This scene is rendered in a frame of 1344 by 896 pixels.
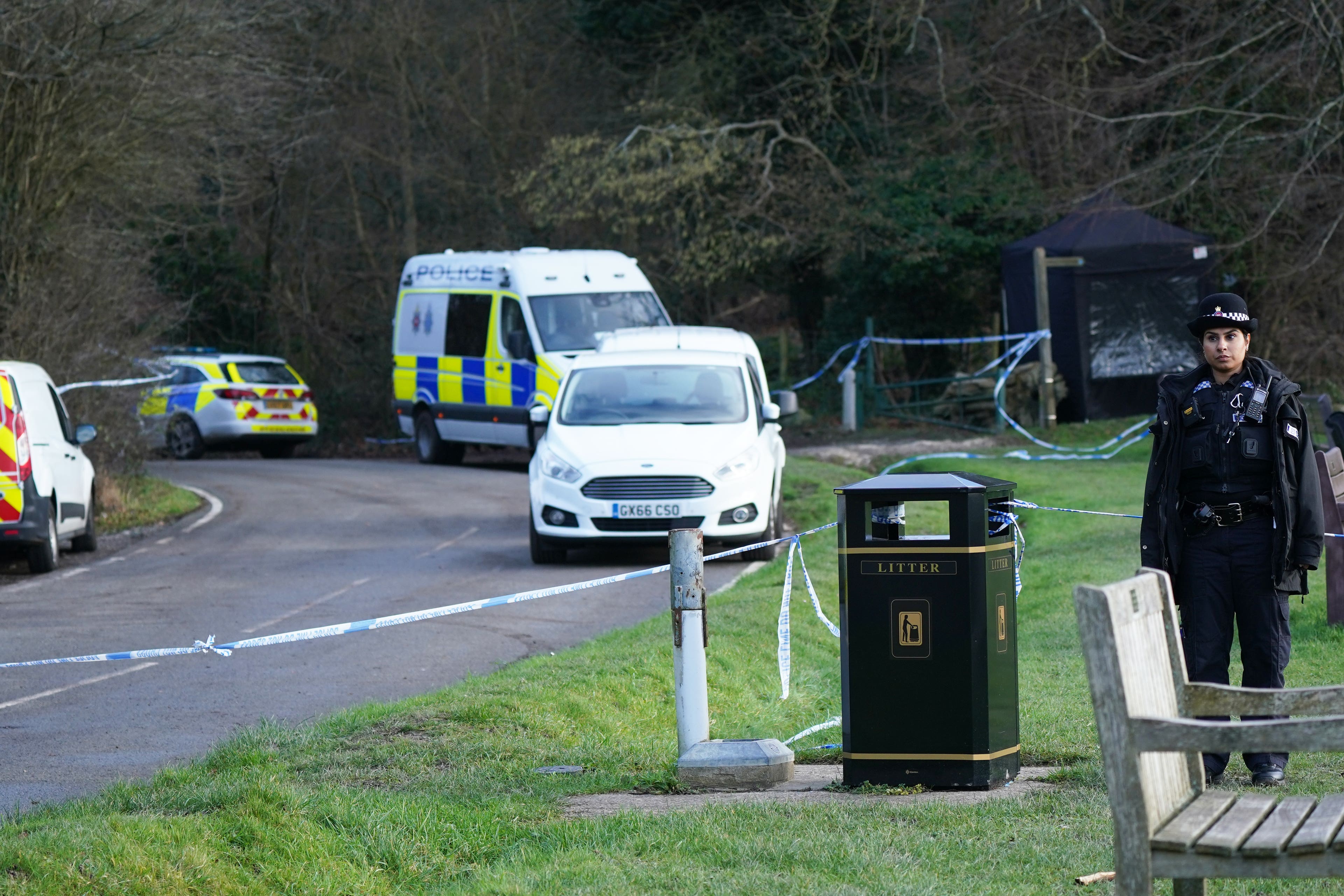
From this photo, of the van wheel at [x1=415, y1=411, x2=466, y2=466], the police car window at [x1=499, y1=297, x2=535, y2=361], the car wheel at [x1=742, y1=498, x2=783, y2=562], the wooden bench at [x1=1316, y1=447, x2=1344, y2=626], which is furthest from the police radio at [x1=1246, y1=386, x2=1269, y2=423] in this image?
the van wheel at [x1=415, y1=411, x2=466, y2=466]

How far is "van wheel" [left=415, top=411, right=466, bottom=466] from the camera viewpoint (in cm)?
2669

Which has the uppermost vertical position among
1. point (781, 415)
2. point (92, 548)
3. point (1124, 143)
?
point (1124, 143)

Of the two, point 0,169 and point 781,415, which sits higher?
point 0,169

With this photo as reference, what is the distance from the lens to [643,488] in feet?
46.8

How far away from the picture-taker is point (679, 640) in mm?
6875

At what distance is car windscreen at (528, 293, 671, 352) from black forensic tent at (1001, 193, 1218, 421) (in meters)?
6.36

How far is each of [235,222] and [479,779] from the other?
34175mm

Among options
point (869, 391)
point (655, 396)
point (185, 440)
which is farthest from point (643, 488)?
point (185, 440)

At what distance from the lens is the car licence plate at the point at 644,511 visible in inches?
558

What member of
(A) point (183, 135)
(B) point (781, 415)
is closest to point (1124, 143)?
(B) point (781, 415)

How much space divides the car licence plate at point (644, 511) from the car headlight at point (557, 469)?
0.46m

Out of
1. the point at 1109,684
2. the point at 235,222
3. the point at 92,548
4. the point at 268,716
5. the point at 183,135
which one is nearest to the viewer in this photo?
the point at 1109,684

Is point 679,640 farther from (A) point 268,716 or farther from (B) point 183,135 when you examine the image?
(B) point 183,135

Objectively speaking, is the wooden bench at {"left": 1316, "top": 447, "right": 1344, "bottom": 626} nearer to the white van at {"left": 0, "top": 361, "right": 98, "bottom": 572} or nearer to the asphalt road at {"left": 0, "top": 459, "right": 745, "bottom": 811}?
the asphalt road at {"left": 0, "top": 459, "right": 745, "bottom": 811}
